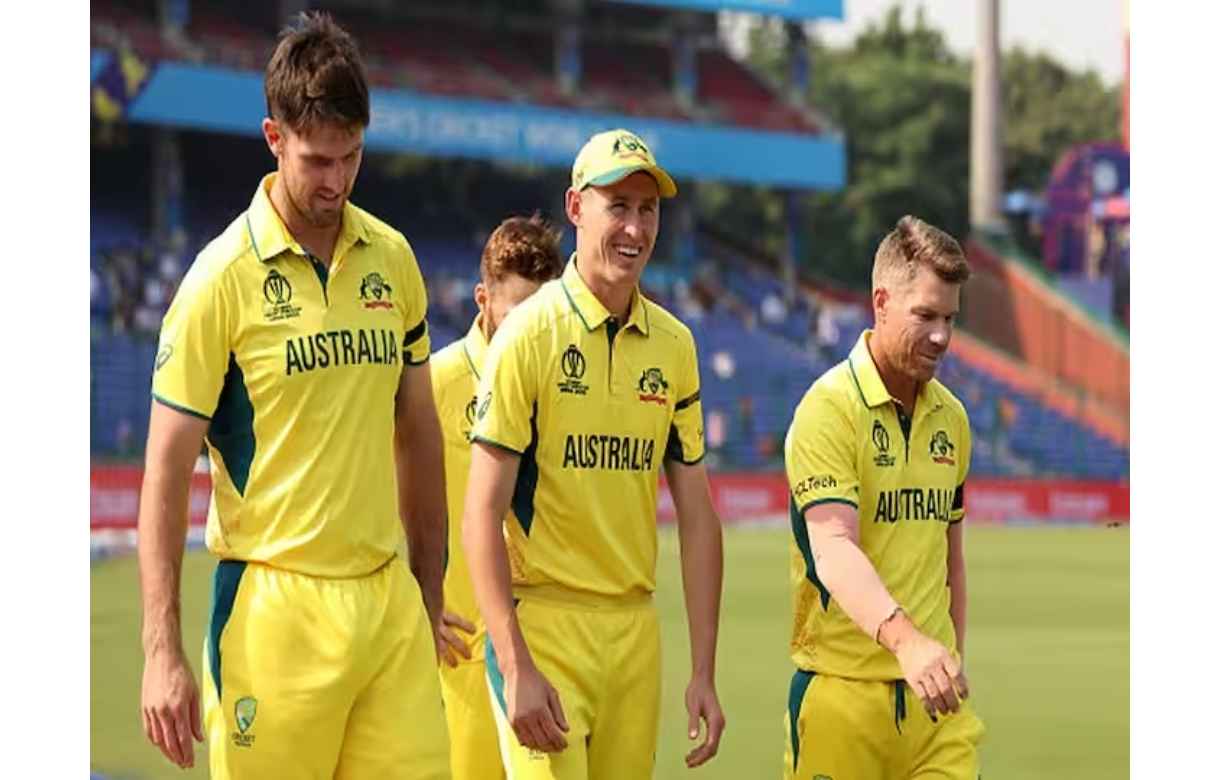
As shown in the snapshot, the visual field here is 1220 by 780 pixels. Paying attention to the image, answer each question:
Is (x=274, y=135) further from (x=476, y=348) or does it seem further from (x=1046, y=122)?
(x=1046, y=122)

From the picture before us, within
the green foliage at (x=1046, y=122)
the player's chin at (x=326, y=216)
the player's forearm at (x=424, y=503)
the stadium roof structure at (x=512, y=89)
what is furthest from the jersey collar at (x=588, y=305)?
the green foliage at (x=1046, y=122)

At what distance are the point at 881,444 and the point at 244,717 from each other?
1878 millimetres

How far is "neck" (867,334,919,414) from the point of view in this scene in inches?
226

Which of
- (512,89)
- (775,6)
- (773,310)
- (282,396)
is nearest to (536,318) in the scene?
(282,396)

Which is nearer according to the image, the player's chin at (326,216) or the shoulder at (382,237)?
the player's chin at (326,216)

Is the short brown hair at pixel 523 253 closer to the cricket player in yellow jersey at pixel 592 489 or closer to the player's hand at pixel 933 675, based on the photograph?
the cricket player in yellow jersey at pixel 592 489

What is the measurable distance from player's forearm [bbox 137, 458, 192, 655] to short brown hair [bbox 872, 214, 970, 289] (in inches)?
76.0

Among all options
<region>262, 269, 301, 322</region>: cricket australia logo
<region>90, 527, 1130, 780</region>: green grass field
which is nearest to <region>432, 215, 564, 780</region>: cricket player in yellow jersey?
<region>262, 269, 301, 322</region>: cricket australia logo

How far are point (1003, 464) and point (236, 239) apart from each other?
130ft

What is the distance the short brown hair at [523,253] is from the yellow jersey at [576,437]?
1367mm

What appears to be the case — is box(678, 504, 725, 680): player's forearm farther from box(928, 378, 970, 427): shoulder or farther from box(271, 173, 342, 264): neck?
box(271, 173, 342, 264): neck

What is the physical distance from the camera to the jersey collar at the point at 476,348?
725 cm

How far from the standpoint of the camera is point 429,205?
46.2 metres

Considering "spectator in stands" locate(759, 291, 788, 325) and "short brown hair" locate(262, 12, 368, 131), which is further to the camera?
"spectator in stands" locate(759, 291, 788, 325)
